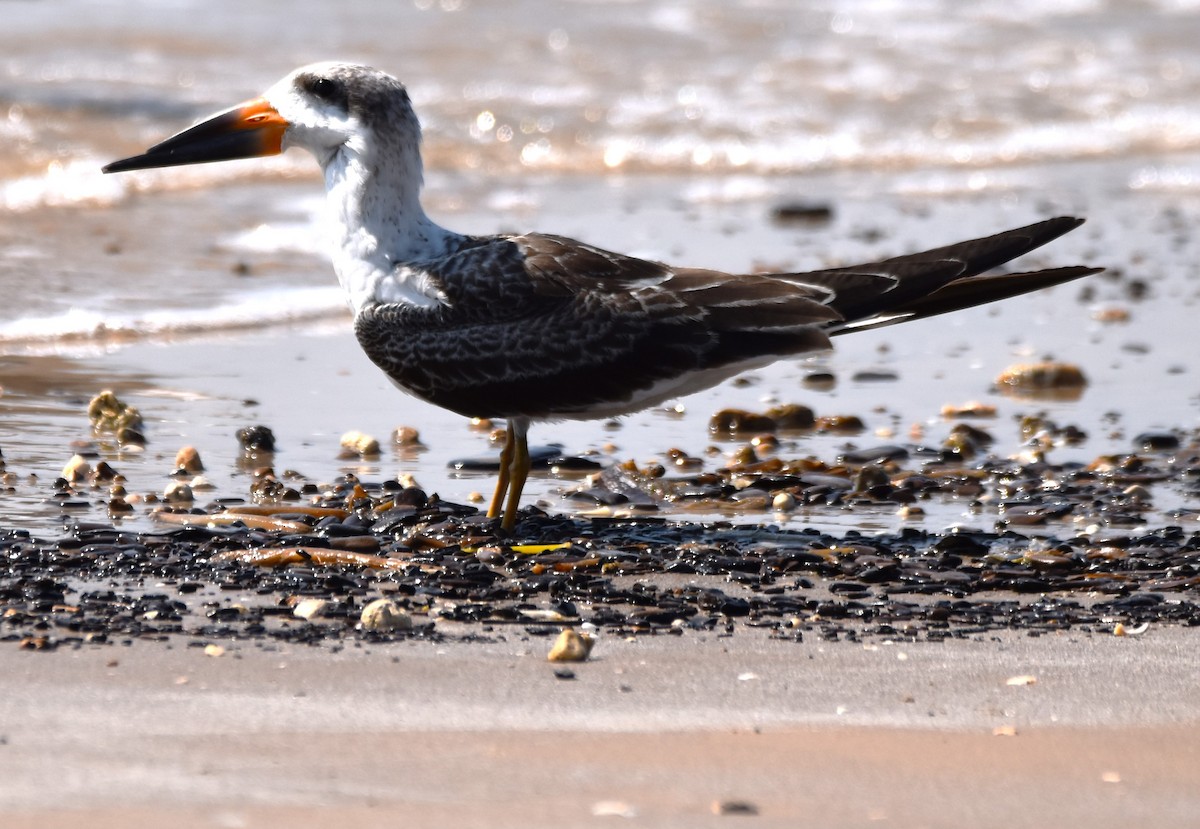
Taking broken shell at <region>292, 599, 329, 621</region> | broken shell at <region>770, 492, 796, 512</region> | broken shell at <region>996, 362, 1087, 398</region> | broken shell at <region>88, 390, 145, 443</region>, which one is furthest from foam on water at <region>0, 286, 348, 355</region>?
broken shell at <region>292, 599, 329, 621</region>

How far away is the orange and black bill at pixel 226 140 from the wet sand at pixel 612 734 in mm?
2402

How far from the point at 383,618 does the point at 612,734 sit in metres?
0.91

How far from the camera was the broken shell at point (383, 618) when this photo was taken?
13.5ft

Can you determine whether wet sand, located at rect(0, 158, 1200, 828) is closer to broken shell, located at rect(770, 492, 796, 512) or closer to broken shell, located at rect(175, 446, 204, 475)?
broken shell, located at rect(770, 492, 796, 512)

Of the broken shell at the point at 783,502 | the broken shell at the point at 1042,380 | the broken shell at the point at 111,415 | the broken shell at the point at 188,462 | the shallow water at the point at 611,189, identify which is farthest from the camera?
the broken shell at the point at 1042,380

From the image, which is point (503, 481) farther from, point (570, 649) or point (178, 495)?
point (570, 649)

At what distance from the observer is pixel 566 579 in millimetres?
4664

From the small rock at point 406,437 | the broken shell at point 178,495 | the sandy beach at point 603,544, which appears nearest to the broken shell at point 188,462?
the sandy beach at point 603,544

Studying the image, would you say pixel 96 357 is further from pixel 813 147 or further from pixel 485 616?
pixel 813 147

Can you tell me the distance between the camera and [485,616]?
4.29 meters

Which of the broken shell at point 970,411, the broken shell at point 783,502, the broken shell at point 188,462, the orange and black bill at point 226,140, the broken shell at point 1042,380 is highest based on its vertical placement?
the orange and black bill at point 226,140

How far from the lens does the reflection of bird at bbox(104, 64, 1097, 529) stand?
532cm

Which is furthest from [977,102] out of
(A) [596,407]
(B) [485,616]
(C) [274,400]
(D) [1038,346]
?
(B) [485,616]

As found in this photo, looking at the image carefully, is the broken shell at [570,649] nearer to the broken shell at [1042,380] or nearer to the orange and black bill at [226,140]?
the orange and black bill at [226,140]
